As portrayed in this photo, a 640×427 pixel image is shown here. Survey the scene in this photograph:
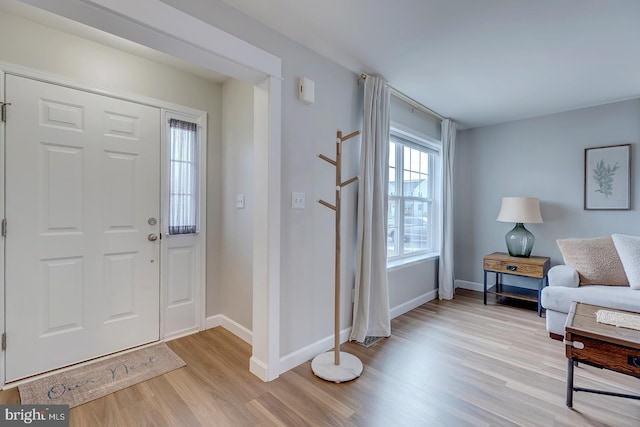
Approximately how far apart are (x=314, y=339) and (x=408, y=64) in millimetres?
2370

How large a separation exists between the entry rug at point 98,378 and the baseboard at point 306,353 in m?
0.78

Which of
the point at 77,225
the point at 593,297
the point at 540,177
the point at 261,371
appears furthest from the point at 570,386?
the point at 77,225

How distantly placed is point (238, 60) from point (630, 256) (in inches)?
139

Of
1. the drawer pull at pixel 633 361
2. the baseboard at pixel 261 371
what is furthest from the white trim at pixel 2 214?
the drawer pull at pixel 633 361

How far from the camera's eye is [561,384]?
76.4 inches

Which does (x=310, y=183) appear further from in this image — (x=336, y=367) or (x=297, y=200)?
(x=336, y=367)

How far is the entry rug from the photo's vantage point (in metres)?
1.76

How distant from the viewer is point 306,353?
2.22 m

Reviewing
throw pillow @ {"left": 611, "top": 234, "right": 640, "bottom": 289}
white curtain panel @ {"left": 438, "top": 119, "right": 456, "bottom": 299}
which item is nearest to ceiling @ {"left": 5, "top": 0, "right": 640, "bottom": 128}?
white curtain panel @ {"left": 438, "top": 119, "right": 456, "bottom": 299}

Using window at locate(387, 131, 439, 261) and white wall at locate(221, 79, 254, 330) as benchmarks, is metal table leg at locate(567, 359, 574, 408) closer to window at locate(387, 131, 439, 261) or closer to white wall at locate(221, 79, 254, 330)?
window at locate(387, 131, 439, 261)

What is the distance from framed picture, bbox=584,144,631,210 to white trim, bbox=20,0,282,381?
11.9ft

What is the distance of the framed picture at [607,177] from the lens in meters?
3.15

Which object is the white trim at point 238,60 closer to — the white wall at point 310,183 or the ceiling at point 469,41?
the white wall at point 310,183

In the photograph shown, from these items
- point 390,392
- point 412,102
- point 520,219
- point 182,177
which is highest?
point 412,102
